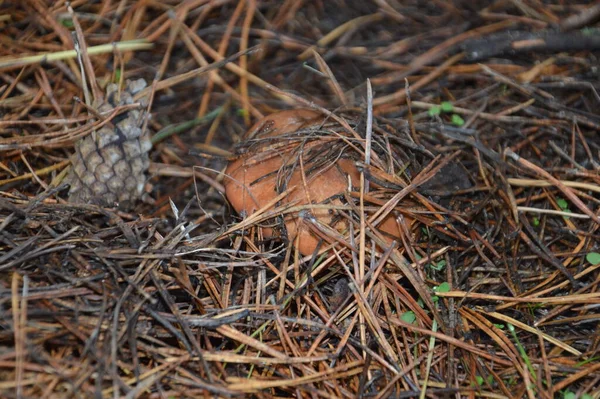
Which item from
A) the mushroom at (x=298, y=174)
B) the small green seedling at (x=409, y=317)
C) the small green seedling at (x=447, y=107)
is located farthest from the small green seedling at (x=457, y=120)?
the small green seedling at (x=409, y=317)

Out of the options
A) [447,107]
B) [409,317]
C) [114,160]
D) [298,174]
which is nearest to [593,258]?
[409,317]

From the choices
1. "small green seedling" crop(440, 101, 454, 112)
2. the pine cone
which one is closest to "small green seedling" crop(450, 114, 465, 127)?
"small green seedling" crop(440, 101, 454, 112)

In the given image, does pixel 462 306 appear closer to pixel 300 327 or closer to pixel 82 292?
pixel 300 327

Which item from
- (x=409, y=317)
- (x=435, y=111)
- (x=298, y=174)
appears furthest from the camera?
(x=435, y=111)

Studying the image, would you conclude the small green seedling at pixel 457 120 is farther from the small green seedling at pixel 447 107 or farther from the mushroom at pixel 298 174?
the mushroom at pixel 298 174

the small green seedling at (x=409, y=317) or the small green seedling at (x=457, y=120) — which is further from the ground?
the small green seedling at (x=457, y=120)

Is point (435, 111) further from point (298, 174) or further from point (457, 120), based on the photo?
point (298, 174)
